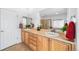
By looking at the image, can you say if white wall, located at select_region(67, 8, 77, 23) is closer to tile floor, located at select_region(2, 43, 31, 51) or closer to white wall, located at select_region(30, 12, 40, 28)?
white wall, located at select_region(30, 12, 40, 28)

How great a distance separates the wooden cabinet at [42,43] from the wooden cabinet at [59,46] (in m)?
0.07

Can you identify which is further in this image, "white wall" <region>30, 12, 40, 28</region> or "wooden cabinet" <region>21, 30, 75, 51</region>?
"white wall" <region>30, 12, 40, 28</region>

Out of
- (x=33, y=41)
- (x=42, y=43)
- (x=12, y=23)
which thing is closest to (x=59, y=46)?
(x=42, y=43)

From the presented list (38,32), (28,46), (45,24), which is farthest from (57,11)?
(28,46)

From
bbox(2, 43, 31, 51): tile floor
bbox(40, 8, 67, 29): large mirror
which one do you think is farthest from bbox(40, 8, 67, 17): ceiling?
bbox(2, 43, 31, 51): tile floor

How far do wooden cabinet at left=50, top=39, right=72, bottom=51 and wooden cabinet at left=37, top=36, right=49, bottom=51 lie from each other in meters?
0.07

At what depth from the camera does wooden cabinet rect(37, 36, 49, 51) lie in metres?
1.42

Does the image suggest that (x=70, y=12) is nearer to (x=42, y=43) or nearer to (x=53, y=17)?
(x=53, y=17)

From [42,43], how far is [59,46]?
25cm

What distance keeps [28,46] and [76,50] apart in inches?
26.4

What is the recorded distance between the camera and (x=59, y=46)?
1.36 metres

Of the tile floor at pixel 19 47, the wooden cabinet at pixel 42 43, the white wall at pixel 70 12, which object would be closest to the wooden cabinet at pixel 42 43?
the wooden cabinet at pixel 42 43

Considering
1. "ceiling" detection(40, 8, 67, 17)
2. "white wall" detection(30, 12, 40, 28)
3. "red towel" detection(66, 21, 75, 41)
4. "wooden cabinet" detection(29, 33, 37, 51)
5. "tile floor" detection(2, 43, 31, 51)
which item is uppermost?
"ceiling" detection(40, 8, 67, 17)
